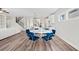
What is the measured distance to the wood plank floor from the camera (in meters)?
2.51

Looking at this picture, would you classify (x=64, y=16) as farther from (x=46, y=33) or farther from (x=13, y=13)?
(x=13, y=13)

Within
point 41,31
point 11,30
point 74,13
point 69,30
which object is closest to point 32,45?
point 41,31

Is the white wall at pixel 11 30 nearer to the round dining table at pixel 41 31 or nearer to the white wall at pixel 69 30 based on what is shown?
the round dining table at pixel 41 31

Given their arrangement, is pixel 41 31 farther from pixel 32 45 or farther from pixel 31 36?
pixel 32 45

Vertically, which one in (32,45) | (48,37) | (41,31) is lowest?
(32,45)

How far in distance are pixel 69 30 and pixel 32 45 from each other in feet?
2.85

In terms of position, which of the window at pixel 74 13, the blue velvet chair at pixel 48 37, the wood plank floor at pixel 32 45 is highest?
the window at pixel 74 13

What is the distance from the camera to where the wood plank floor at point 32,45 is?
2.51 m

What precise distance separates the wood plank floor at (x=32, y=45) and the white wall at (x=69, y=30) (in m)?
0.10

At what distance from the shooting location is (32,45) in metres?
2.53

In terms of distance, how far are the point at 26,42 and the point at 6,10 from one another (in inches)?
31.7

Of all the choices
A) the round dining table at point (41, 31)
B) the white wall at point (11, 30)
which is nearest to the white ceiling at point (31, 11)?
the white wall at point (11, 30)
